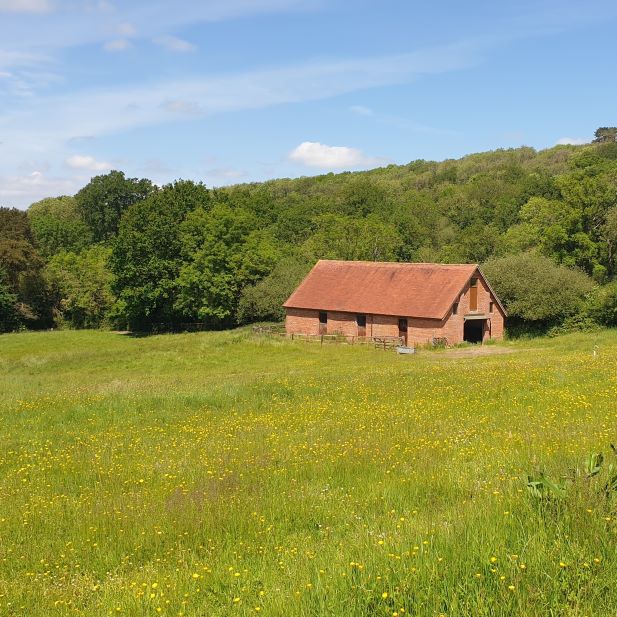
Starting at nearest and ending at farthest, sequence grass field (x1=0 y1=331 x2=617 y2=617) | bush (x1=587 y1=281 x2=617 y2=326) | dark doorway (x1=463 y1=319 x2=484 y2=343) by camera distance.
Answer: grass field (x1=0 y1=331 x2=617 y2=617)
bush (x1=587 y1=281 x2=617 y2=326)
dark doorway (x1=463 y1=319 x2=484 y2=343)

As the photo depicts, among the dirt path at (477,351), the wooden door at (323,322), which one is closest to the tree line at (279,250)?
the dirt path at (477,351)

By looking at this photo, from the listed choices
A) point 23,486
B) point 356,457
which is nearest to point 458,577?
point 356,457

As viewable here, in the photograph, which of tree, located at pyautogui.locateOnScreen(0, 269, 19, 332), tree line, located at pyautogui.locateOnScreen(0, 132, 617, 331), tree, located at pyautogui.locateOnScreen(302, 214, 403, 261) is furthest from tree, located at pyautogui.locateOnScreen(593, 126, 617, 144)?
tree, located at pyautogui.locateOnScreen(0, 269, 19, 332)

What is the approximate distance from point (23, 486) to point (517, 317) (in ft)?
153

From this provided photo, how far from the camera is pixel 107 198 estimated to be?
107 m

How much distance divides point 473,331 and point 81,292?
47894 mm

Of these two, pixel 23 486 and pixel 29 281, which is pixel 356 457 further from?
pixel 29 281

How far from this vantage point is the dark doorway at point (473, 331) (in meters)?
50.1

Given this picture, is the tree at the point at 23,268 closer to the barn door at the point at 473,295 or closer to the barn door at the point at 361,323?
the barn door at the point at 361,323

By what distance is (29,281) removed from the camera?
238ft

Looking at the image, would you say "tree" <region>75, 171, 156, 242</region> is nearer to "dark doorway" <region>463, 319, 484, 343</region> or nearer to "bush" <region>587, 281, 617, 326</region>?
"dark doorway" <region>463, 319, 484, 343</region>

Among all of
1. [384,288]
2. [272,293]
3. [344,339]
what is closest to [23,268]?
[272,293]

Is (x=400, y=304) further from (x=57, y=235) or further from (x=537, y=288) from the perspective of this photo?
(x=57, y=235)

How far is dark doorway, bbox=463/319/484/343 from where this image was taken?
164 feet
